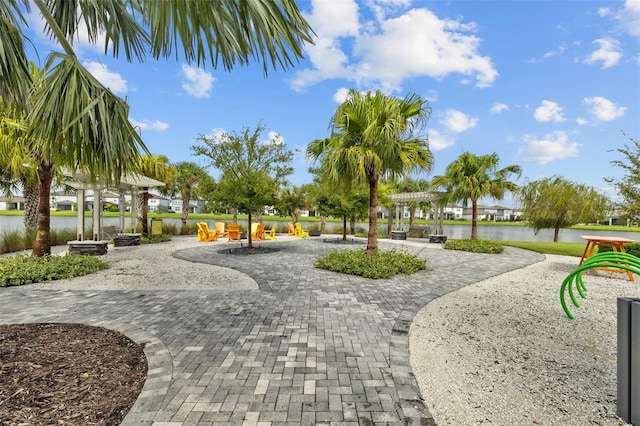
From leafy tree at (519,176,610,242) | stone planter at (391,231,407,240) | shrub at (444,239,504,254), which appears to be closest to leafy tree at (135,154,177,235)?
stone planter at (391,231,407,240)

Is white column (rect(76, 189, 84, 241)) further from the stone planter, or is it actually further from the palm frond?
the stone planter

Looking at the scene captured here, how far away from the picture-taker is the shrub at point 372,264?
305 inches

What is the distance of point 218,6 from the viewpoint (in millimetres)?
1700

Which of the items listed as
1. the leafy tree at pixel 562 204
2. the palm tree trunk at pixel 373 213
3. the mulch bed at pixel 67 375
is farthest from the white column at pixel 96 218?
the leafy tree at pixel 562 204

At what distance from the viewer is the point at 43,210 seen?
7.89 metres

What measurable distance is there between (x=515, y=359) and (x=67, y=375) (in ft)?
15.5

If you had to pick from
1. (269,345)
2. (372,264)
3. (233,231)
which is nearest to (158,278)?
(269,345)

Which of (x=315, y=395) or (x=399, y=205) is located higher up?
(x=399, y=205)

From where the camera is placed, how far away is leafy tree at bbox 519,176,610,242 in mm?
18688

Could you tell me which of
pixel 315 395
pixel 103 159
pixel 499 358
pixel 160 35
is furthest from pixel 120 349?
pixel 499 358

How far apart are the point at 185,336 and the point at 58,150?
8.34ft

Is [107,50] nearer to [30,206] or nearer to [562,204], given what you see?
[30,206]

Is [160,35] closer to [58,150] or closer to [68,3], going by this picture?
[58,150]

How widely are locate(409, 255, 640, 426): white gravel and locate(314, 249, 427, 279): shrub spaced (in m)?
1.91
